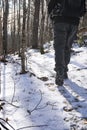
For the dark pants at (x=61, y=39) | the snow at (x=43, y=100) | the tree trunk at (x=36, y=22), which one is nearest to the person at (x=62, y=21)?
the dark pants at (x=61, y=39)

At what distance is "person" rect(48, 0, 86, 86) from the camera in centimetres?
521

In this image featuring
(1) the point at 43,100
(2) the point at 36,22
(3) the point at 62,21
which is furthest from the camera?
(2) the point at 36,22

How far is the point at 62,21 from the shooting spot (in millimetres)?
5238

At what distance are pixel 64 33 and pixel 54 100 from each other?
131cm

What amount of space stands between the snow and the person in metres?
0.38

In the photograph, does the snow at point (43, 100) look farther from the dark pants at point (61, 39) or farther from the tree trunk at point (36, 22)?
the tree trunk at point (36, 22)

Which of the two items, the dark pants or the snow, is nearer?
the snow

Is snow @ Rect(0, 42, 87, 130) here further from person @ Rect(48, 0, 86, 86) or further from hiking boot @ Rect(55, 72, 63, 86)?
person @ Rect(48, 0, 86, 86)

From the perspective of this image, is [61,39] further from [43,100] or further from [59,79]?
[43,100]

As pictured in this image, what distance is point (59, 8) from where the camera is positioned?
523cm

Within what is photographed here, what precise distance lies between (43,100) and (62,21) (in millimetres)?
1468

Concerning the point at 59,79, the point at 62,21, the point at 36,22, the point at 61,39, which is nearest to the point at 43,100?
the point at 59,79

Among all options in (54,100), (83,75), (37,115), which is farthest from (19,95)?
(83,75)

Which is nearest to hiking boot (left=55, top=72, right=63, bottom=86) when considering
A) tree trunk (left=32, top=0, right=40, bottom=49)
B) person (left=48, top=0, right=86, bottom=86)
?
person (left=48, top=0, right=86, bottom=86)
